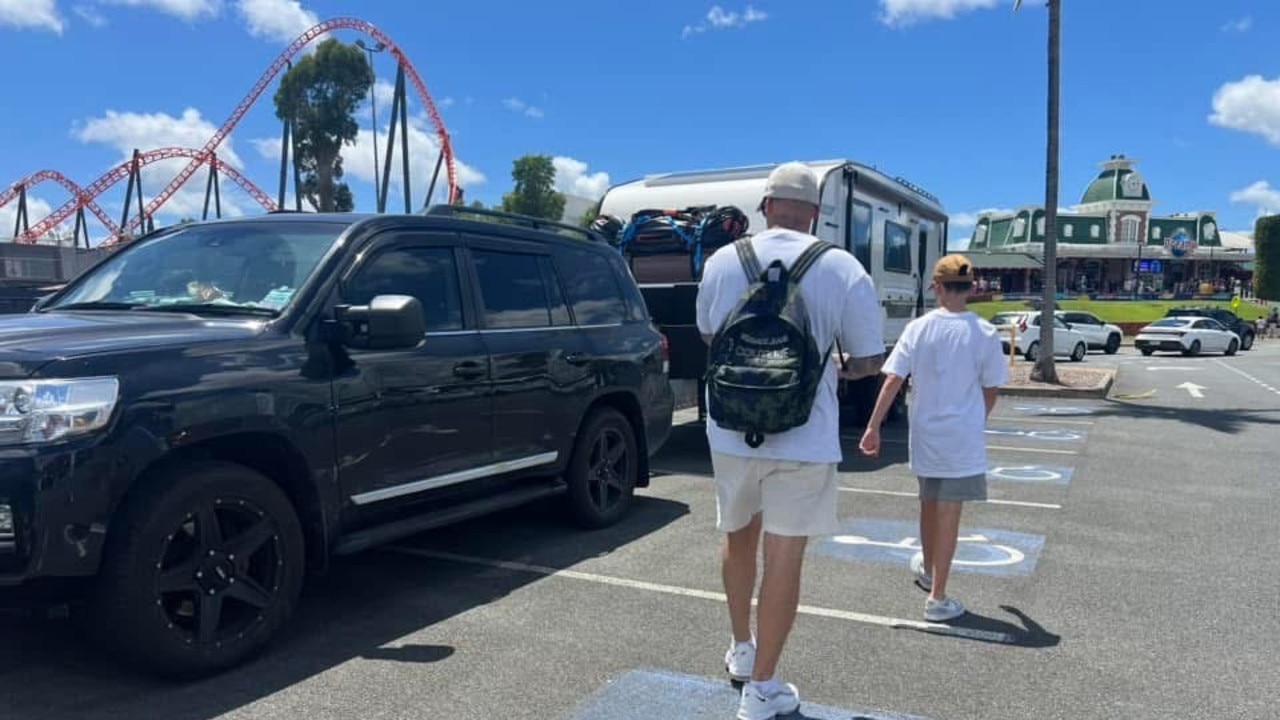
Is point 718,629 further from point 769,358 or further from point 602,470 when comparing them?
point 602,470

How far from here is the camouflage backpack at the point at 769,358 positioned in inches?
125

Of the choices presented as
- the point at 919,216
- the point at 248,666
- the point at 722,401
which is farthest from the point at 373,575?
the point at 919,216

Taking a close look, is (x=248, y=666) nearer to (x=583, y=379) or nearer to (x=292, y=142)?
(x=583, y=379)

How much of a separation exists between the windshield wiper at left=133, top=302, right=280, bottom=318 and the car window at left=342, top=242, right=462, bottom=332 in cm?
40

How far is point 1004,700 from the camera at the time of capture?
3641 mm

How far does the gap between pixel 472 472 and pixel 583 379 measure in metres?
1.15

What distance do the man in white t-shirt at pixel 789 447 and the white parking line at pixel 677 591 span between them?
1224mm

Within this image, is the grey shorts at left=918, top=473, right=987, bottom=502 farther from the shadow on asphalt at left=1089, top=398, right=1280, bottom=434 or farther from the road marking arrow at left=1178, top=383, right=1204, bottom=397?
the road marking arrow at left=1178, top=383, right=1204, bottom=397

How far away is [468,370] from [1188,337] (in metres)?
33.4

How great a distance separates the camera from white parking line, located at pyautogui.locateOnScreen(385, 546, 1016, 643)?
4.42 meters

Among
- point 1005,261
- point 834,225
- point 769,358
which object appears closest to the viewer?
point 769,358

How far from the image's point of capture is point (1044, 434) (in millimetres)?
11414

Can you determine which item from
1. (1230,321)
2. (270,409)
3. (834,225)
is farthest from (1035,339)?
(270,409)

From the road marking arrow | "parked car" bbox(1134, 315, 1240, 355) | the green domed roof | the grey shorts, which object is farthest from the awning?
the grey shorts
